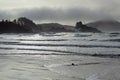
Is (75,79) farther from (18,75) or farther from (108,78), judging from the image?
(18,75)

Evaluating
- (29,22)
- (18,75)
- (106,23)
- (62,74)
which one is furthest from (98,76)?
(29,22)

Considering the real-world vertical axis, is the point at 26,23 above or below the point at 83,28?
above

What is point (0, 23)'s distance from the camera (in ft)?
432

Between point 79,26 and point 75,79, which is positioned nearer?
point 75,79

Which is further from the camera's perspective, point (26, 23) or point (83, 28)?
point (26, 23)

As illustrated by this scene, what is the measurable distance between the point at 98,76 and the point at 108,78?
1.61 ft

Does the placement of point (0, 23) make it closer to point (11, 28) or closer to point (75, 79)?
point (11, 28)

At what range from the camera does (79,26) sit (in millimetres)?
138250

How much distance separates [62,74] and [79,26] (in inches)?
5099

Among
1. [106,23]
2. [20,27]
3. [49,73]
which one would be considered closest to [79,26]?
[106,23]

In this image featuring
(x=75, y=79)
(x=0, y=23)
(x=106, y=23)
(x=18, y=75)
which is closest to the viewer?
(x=75, y=79)

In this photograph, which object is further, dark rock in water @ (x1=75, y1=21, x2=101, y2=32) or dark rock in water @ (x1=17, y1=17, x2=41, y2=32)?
dark rock in water @ (x1=17, y1=17, x2=41, y2=32)

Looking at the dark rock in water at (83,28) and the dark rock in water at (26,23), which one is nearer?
the dark rock in water at (83,28)

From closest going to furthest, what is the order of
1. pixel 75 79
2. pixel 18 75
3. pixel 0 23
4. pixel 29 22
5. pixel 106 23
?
pixel 75 79 < pixel 18 75 < pixel 0 23 < pixel 106 23 < pixel 29 22
